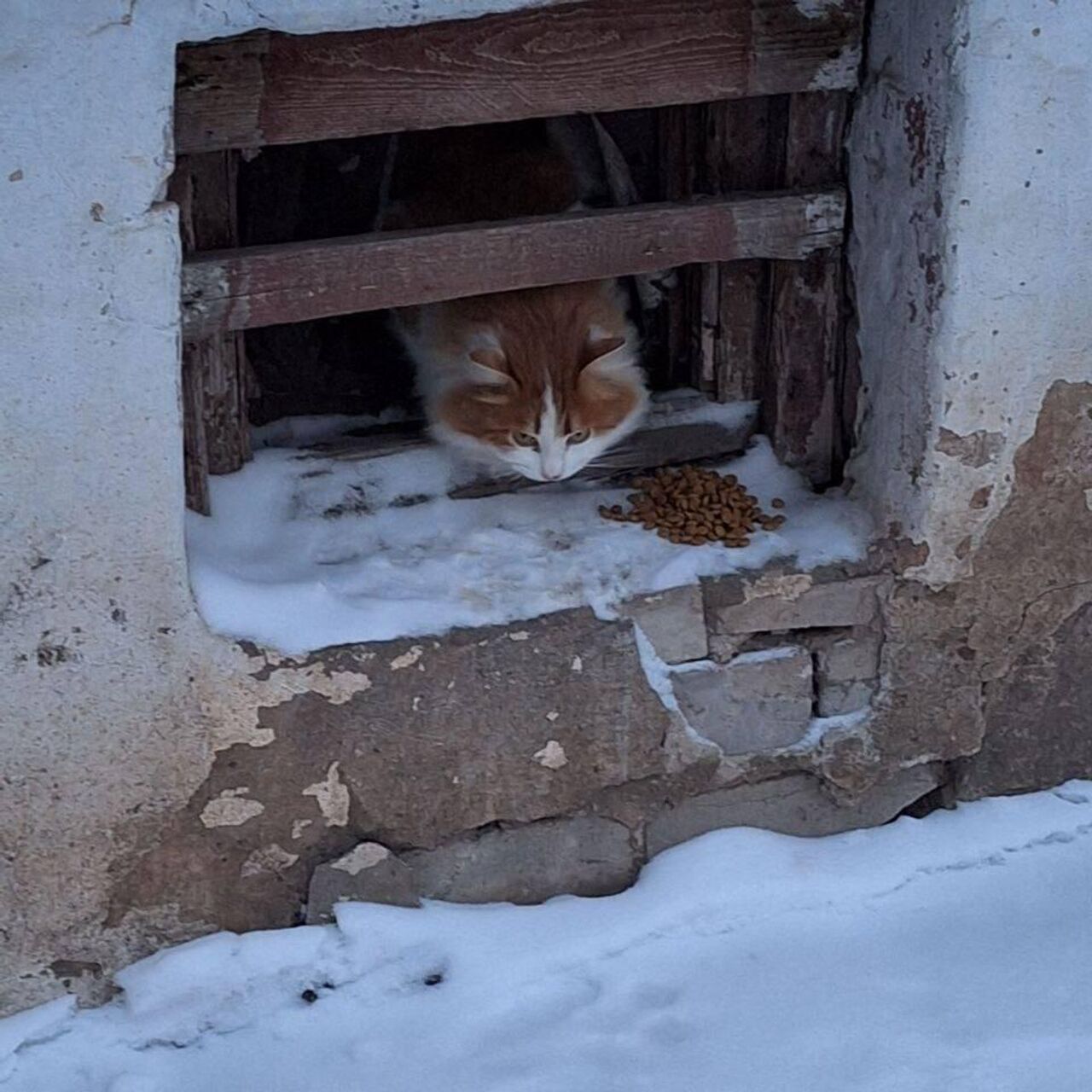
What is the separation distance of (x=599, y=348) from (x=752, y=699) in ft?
2.22

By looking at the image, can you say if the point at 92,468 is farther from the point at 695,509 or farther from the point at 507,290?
the point at 695,509

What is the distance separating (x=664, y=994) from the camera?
275 centimetres

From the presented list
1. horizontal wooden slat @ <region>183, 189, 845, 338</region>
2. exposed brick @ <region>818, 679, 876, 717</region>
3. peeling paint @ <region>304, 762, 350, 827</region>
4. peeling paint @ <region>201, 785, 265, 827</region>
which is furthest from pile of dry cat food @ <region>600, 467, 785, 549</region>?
peeling paint @ <region>201, 785, 265, 827</region>

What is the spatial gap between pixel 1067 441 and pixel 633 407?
0.75 meters

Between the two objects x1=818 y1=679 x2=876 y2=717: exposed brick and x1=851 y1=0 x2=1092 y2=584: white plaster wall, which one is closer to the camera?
x1=851 y1=0 x2=1092 y2=584: white plaster wall

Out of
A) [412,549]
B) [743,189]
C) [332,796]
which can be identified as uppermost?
[743,189]

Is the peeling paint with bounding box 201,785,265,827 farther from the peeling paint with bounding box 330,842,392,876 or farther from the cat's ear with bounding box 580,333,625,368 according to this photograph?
the cat's ear with bounding box 580,333,625,368

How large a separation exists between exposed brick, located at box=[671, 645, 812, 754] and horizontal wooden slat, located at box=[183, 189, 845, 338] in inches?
27.0

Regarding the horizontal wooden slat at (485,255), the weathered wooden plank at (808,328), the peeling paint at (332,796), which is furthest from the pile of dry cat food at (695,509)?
the peeling paint at (332,796)

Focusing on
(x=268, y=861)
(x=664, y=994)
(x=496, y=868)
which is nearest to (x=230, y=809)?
(x=268, y=861)

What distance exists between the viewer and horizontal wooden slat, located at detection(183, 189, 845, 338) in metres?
2.65

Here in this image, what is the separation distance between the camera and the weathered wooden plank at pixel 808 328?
9.87ft

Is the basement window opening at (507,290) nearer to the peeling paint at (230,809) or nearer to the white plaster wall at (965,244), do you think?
the white plaster wall at (965,244)

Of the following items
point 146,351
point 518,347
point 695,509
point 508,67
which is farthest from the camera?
point 518,347
